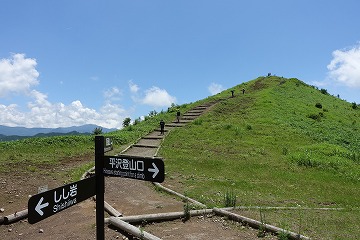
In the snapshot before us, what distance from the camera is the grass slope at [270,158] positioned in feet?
50.4

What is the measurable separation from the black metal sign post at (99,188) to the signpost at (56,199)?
0.37ft

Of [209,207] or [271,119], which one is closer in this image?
[209,207]

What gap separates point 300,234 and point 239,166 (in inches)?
475

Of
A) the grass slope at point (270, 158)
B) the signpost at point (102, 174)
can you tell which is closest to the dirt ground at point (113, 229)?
the grass slope at point (270, 158)

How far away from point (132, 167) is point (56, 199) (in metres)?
1.23

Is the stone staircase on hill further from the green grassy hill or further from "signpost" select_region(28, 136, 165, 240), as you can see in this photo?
"signpost" select_region(28, 136, 165, 240)

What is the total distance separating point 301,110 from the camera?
142 feet

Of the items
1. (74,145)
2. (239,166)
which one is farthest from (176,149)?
(74,145)

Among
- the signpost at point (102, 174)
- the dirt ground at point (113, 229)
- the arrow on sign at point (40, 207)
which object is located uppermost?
the signpost at point (102, 174)

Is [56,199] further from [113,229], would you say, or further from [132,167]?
[113,229]

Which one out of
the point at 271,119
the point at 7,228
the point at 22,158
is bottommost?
the point at 7,228

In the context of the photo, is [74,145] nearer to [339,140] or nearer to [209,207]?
[209,207]

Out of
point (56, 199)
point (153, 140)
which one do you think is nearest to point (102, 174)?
point (56, 199)

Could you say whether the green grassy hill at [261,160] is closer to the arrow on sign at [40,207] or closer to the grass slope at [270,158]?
the grass slope at [270,158]
